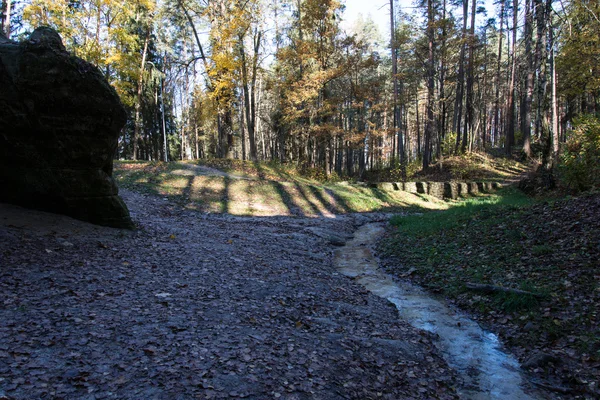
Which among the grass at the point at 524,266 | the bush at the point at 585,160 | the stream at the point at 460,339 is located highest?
the bush at the point at 585,160

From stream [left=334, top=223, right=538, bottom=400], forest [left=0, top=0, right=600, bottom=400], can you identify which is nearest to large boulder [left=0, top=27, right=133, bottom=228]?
forest [left=0, top=0, right=600, bottom=400]

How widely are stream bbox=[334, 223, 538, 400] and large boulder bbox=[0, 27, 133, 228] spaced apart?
21.7 ft

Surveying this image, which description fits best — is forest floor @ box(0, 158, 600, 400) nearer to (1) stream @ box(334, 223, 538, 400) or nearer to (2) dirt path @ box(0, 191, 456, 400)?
(2) dirt path @ box(0, 191, 456, 400)

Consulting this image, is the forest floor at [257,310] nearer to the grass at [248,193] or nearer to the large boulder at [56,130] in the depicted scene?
the large boulder at [56,130]

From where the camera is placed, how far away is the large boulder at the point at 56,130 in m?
6.84

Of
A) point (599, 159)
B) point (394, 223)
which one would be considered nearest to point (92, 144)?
point (394, 223)

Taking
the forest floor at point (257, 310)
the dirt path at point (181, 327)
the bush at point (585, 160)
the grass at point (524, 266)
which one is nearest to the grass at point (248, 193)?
the forest floor at point (257, 310)

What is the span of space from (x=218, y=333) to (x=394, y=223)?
11.6 metres

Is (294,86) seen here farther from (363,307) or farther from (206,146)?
(206,146)

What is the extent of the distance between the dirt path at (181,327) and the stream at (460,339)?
0.30 metres

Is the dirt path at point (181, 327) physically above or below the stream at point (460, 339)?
above

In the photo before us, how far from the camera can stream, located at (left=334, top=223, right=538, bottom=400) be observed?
4246 mm

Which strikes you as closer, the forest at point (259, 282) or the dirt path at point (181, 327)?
the dirt path at point (181, 327)

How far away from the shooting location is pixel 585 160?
11992 mm
